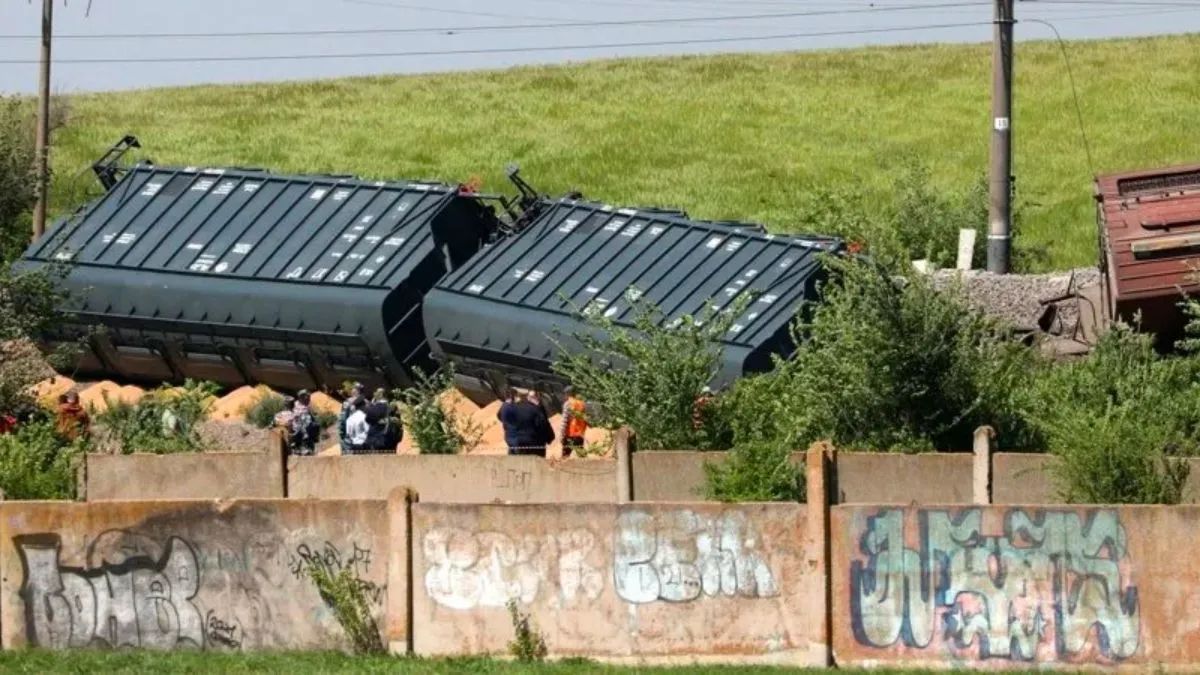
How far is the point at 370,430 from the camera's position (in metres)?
25.6

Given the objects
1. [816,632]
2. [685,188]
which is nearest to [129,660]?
[816,632]

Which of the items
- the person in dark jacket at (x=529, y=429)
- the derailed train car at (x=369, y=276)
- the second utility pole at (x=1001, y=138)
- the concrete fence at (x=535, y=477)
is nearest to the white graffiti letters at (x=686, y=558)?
the concrete fence at (x=535, y=477)

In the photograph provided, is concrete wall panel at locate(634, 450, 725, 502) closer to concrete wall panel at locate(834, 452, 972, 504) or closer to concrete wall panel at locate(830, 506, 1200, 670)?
concrete wall panel at locate(834, 452, 972, 504)

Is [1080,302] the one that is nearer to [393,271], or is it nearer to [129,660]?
[393,271]

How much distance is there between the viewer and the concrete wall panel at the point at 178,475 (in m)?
22.7

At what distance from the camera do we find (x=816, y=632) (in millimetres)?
16188

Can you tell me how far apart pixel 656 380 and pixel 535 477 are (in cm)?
250

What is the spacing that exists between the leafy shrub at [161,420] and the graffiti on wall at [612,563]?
8.65 meters

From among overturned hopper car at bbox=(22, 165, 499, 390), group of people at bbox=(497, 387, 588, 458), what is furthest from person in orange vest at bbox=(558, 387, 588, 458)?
overturned hopper car at bbox=(22, 165, 499, 390)

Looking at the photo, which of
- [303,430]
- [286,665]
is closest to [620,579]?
[286,665]

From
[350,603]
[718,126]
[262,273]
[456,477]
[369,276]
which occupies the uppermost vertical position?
[718,126]

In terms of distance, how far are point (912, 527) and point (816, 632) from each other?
96 centimetres

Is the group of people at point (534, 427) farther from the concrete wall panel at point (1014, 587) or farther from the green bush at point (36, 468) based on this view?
the concrete wall panel at point (1014, 587)

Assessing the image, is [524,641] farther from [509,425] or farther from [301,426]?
[301,426]
